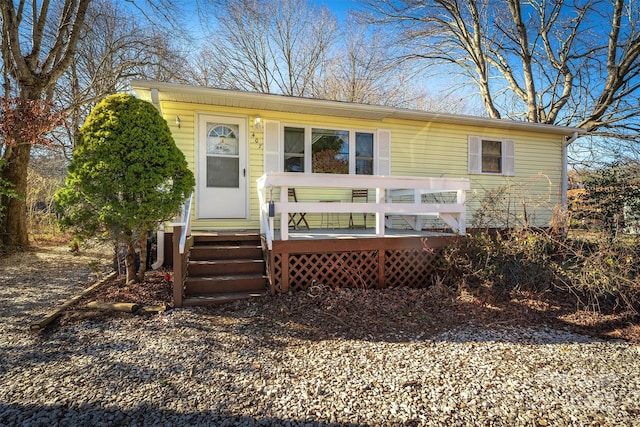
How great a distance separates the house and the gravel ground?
902 millimetres

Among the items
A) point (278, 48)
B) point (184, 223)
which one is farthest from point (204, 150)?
point (278, 48)

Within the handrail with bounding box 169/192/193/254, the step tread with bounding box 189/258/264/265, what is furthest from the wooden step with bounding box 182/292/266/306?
the handrail with bounding box 169/192/193/254

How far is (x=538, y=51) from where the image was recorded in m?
13.6

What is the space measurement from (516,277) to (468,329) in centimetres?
154

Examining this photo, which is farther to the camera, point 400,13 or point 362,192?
point 400,13

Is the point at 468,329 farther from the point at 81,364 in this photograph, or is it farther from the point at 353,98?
the point at 353,98

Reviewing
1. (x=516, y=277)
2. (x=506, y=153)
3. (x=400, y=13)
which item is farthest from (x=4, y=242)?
(x=400, y=13)

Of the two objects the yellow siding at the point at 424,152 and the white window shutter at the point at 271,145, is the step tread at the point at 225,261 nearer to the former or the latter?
the yellow siding at the point at 424,152

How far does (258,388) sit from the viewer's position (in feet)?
7.70

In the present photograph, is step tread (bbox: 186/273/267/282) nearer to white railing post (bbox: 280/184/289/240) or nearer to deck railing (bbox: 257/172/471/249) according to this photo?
deck railing (bbox: 257/172/471/249)

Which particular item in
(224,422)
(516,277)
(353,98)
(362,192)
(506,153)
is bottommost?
(224,422)

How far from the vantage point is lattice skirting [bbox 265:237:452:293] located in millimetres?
4352

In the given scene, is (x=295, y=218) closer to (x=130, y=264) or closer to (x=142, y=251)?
(x=142, y=251)

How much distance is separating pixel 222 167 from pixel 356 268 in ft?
10.7
